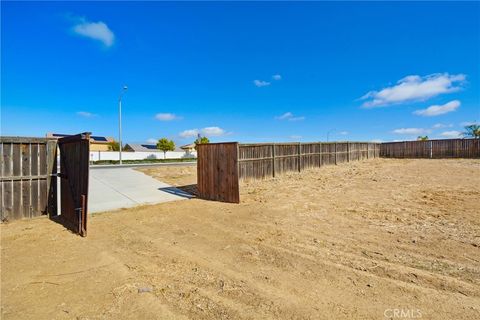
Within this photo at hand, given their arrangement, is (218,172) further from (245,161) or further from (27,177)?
(27,177)

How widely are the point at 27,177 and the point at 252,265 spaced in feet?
19.1

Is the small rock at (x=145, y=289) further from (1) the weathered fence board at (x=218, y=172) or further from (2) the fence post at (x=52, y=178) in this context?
(1) the weathered fence board at (x=218, y=172)

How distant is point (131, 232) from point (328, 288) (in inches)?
156

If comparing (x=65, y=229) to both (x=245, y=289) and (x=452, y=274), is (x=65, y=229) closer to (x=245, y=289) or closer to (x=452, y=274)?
(x=245, y=289)

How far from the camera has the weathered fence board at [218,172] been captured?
8.30 m

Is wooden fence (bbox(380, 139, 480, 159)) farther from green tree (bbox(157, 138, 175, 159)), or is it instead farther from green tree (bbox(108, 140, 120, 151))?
green tree (bbox(108, 140, 120, 151))

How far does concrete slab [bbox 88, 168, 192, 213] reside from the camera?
7863 millimetres

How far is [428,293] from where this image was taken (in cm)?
285

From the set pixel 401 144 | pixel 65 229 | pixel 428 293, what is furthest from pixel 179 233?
pixel 401 144

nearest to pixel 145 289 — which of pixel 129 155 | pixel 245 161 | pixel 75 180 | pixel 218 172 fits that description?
pixel 75 180

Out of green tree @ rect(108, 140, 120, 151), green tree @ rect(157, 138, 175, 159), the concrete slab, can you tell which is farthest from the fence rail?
green tree @ rect(108, 140, 120, 151)

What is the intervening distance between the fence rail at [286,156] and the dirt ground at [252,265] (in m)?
4.01

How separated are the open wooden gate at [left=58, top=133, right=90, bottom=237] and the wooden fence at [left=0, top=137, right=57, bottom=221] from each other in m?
0.36

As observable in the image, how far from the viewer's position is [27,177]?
6086 millimetres
